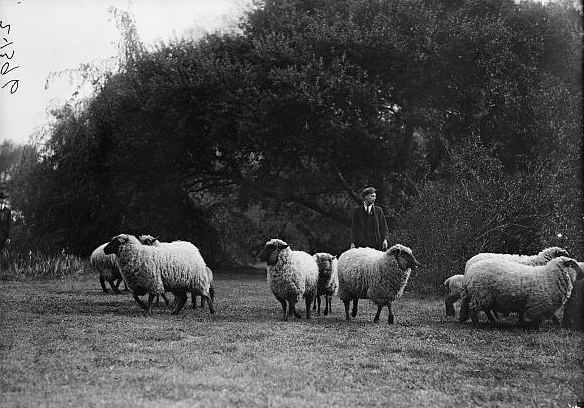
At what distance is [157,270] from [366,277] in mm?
3384

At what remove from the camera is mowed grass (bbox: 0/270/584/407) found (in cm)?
500

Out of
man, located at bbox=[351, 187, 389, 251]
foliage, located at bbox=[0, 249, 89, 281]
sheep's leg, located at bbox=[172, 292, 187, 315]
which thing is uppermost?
man, located at bbox=[351, 187, 389, 251]

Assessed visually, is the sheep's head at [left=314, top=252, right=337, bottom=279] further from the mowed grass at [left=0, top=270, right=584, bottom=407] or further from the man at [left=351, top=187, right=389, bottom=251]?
the man at [left=351, top=187, right=389, bottom=251]

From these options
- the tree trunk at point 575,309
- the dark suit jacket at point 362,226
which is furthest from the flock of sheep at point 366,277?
the dark suit jacket at point 362,226

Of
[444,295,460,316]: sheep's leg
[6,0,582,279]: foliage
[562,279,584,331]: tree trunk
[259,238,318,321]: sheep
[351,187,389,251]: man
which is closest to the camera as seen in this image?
[562,279,584,331]: tree trunk

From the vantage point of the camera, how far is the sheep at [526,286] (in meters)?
8.91

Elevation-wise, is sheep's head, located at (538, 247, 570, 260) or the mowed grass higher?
sheep's head, located at (538, 247, 570, 260)

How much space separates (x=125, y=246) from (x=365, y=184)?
13.1 metres

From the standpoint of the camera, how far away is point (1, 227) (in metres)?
14.4

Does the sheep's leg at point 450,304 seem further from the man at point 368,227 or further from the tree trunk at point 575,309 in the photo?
the tree trunk at point 575,309

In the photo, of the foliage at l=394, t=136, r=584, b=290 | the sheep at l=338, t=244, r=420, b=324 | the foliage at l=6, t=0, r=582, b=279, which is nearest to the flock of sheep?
the sheep at l=338, t=244, r=420, b=324

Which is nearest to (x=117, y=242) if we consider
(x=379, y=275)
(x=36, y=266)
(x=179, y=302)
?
(x=179, y=302)

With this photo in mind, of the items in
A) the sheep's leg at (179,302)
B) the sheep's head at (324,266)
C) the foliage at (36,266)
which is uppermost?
the sheep's head at (324,266)

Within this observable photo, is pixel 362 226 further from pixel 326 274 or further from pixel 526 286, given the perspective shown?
pixel 526 286
